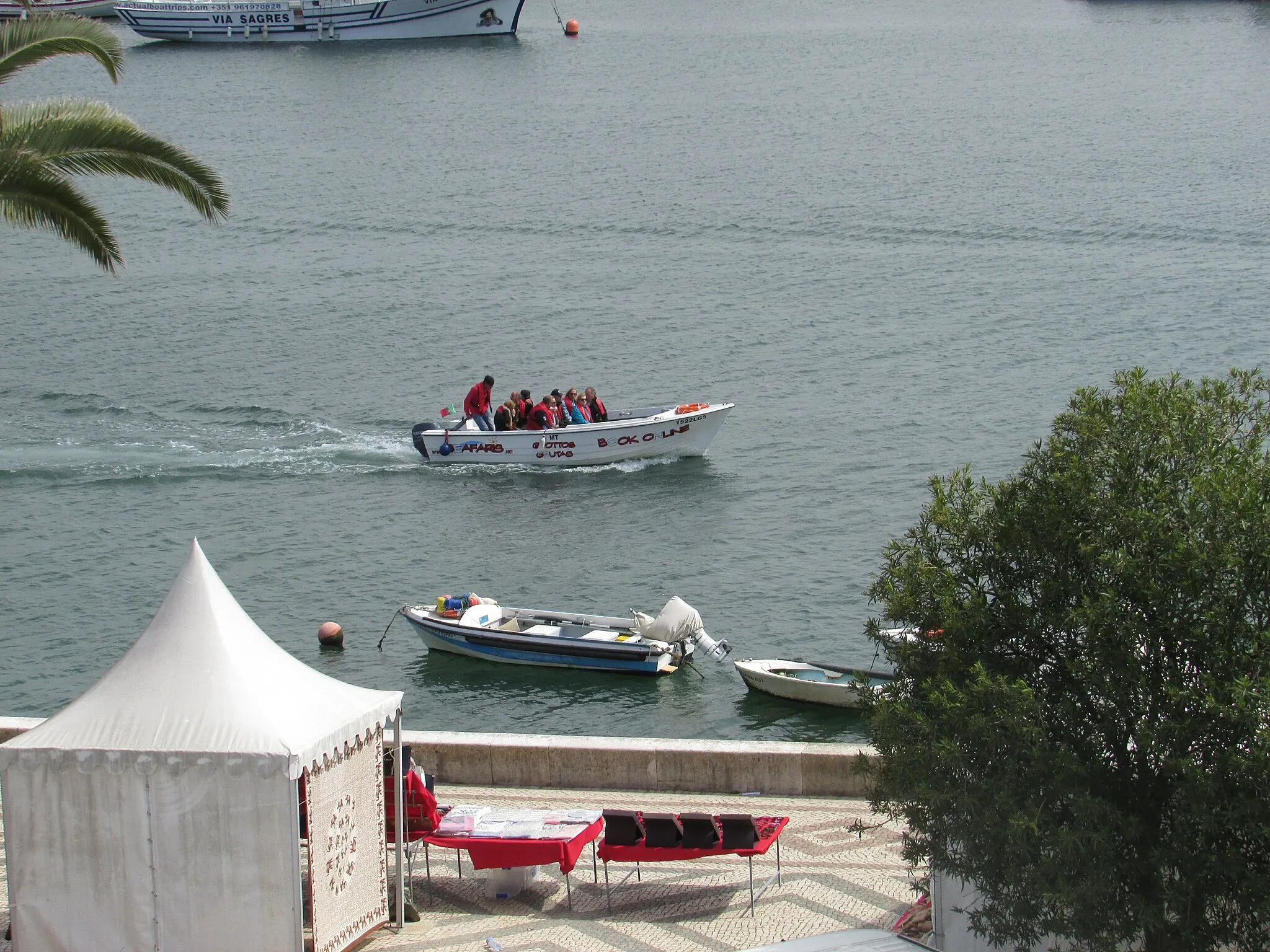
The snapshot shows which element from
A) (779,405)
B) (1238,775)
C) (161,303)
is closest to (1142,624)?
(1238,775)

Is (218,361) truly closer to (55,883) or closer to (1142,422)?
(55,883)

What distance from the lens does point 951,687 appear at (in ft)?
33.8

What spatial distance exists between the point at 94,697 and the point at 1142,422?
25.8ft

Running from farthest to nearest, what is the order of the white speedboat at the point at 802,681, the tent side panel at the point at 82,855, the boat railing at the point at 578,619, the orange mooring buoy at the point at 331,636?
the orange mooring buoy at the point at 331,636, the boat railing at the point at 578,619, the white speedboat at the point at 802,681, the tent side panel at the point at 82,855

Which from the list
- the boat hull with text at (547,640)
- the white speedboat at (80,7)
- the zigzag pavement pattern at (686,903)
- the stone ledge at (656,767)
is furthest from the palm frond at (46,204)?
the white speedboat at (80,7)

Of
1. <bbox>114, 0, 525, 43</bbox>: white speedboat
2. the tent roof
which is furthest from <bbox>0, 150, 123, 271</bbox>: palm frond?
<bbox>114, 0, 525, 43</bbox>: white speedboat

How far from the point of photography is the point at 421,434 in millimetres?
40062

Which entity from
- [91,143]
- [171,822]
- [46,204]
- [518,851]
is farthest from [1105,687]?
[46,204]

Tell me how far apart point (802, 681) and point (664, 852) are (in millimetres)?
12843

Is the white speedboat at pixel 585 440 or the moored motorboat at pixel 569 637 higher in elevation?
the white speedboat at pixel 585 440

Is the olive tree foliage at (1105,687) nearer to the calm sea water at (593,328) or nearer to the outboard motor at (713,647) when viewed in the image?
the calm sea water at (593,328)

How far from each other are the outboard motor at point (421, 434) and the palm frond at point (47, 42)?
24.4 metres

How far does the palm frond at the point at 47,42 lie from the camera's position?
49.1 ft

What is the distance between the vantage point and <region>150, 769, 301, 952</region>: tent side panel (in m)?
11.6
